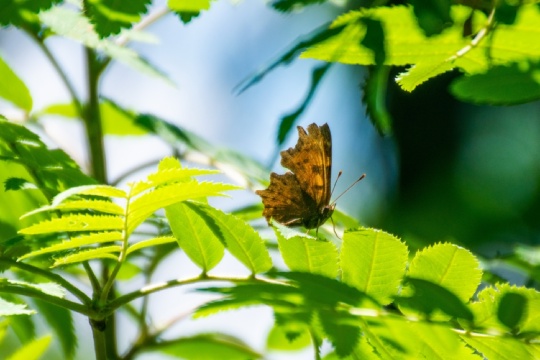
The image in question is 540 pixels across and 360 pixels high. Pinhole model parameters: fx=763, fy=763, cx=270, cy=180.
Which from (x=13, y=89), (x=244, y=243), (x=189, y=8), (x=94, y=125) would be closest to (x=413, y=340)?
(x=244, y=243)

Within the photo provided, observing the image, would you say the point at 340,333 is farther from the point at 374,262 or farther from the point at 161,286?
the point at 161,286

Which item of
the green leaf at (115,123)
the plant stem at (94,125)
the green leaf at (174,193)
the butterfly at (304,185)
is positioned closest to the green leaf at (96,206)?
the green leaf at (174,193)

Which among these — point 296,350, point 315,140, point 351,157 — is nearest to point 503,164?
point 351,157

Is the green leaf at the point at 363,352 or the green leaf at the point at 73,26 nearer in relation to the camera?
the green leaf at the point at 363,352

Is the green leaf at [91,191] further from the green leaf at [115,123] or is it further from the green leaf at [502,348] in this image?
the green leaf at [115,123]

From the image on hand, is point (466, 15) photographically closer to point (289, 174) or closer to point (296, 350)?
point (289, 174)
